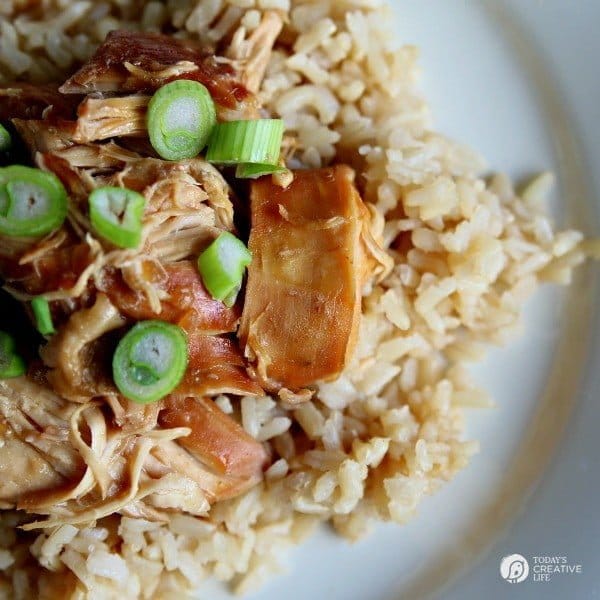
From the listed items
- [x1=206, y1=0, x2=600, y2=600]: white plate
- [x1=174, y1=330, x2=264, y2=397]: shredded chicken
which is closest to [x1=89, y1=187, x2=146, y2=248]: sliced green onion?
[x1=174, y1=330, x2=264, y2=397]: shredded chicken

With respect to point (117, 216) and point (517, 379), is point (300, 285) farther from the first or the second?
point (517, 379)

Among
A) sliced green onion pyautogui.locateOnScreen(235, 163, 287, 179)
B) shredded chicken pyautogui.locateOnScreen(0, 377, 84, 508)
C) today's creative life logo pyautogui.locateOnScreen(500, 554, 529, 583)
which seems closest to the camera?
shredded chicken pyautogui.locateOnScreen(0, 377, 84, 508)

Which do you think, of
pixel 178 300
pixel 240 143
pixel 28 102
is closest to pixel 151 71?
pixel 240 143

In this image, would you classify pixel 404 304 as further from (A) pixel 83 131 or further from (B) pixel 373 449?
(A) pixel 83 131

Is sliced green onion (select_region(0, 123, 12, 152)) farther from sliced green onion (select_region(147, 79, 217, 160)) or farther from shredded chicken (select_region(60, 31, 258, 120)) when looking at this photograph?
sliced green onion (select_region(147, 79, 217, 160))

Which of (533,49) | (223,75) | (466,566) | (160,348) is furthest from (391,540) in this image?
(533,49)

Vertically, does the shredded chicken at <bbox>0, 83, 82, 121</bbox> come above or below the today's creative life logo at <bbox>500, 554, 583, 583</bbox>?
above
